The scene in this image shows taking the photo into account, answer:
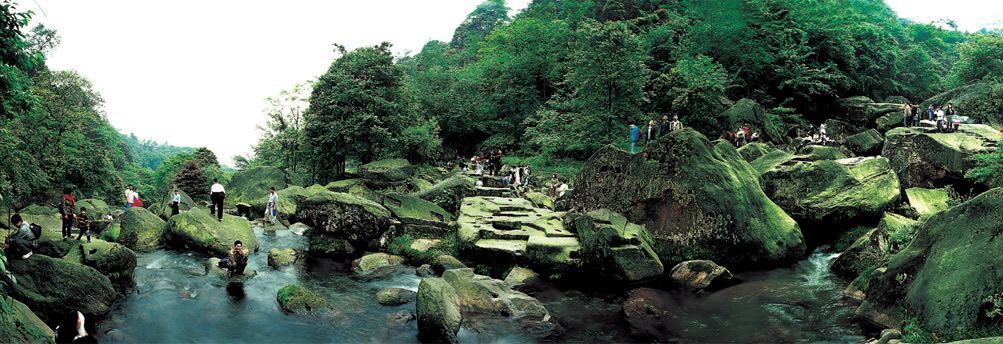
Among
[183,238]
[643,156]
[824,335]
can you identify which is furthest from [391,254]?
[824,335]

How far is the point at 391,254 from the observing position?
2064 cm

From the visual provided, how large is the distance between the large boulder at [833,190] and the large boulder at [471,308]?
12366 millimetres

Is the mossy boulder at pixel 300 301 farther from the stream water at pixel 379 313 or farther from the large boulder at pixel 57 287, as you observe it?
the large boulder at pixel 57 287

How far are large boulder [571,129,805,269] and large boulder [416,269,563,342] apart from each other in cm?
626

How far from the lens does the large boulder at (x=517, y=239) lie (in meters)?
17.3

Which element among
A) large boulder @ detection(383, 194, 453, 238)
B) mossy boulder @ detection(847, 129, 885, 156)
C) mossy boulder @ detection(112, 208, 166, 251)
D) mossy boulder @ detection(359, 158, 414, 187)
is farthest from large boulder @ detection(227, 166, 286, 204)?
mossy boulder @ detection(847, 129, 885, 156)

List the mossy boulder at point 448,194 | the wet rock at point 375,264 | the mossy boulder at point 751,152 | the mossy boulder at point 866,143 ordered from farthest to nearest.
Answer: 1. the mossy boulder at point 866,143
2. the mossy boulder at point 751,152
3. the mossy boulder at point 448,194
4. the wet rock at point 375,264

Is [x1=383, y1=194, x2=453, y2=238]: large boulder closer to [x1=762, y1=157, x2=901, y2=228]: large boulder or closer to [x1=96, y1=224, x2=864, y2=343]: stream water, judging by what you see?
[x1=96, y1=224, x2=864, y2=343]: stream water

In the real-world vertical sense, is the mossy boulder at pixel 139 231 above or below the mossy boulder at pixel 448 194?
below

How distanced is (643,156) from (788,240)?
5739mm

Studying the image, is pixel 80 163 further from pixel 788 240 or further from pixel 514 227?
pixel 788 240

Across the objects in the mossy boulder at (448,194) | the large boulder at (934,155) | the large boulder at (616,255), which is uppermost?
the large boulder at (934,155)

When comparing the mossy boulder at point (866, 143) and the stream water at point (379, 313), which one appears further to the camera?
the mossy boulder at point (866, 143)

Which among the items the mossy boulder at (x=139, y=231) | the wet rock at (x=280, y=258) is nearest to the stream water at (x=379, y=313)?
the wet rock at (x=280, y=258)
